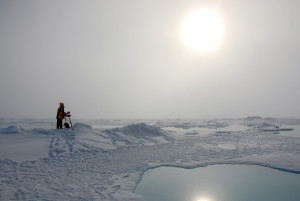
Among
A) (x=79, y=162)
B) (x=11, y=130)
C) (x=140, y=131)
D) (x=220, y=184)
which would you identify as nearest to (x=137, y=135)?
(x=140, y=131)

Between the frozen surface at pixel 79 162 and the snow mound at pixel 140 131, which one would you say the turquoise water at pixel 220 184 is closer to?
the frozen surface at pixel 79 162

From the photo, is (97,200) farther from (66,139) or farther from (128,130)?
(128,130)

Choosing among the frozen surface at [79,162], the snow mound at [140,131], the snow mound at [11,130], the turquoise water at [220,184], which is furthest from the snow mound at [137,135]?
the turquoise water at [220,184]

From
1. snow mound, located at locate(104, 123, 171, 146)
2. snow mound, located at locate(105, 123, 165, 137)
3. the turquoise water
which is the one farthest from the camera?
snow mound, located at locate(105, 123, 165, 137)

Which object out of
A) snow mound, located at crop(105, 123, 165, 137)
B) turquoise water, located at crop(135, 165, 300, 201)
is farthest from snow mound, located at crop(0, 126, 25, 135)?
turquoise water, located at crop(135, 165, 300, 201)

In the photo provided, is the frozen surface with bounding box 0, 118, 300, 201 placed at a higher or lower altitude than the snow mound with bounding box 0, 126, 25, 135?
lower

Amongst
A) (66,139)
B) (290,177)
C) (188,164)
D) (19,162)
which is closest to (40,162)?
(19,162)

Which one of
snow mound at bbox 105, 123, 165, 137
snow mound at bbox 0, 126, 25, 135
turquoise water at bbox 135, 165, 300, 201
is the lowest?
turquoise water at bbox 135, 165, 300, 201

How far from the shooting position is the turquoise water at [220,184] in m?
4.39

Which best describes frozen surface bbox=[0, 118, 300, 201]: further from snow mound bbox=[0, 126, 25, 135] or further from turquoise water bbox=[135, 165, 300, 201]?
turquoise water bbox=[135, 165, 300, 201]

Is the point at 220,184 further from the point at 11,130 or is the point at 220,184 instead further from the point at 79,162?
the point at 11,130

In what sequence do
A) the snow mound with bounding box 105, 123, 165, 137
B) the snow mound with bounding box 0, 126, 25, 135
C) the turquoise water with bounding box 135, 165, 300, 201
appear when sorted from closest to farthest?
the turquoise water with bounding box 135, 165, 300, 201 → the snow mound with bounding box 0, 126, 25, 135 → the snow mound with bounding box 105, 123, 165, 137

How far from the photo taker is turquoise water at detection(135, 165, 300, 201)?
439cm

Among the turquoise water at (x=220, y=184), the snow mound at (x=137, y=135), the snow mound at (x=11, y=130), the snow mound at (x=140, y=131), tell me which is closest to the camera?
the turquoise water at (x=220, y=184)
